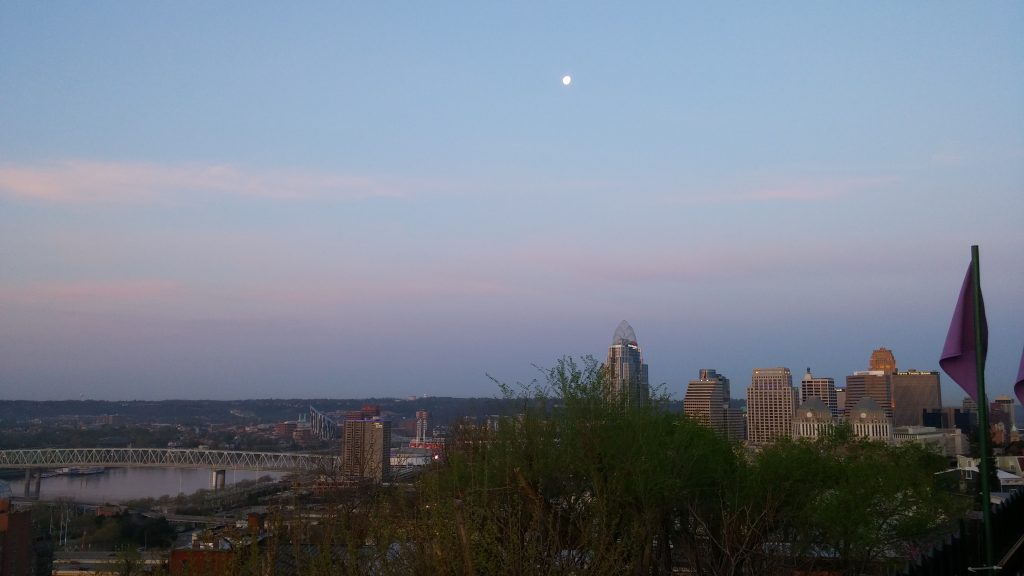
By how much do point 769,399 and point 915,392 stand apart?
36.7 meters

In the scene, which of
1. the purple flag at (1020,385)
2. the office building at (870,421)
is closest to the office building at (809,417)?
the office building at (870,421)

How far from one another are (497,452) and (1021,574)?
920 centimetres

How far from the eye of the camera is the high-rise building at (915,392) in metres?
157

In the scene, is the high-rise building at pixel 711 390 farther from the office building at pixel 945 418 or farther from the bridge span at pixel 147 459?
the bridge span at pixel 147 459

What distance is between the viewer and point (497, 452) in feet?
49.5

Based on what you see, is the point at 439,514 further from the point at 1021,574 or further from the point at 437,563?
the point at 1021,574

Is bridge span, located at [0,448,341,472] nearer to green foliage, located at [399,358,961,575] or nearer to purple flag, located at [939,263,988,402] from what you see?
green foliage, located at [399,358,961,575]

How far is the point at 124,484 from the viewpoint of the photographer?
8806 cm

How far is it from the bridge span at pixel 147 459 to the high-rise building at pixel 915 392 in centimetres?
12097

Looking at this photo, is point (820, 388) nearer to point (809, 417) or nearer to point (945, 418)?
point (945, 418)

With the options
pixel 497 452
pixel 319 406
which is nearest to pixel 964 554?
pixel 497 452

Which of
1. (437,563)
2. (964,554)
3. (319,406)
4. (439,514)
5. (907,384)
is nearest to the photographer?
(964,554)

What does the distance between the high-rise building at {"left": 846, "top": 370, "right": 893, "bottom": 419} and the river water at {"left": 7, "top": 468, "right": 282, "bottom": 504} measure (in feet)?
393

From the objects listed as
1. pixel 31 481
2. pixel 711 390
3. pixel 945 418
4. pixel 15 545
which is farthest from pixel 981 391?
pixel 945 418
